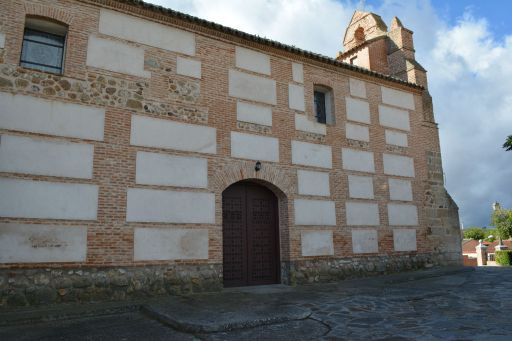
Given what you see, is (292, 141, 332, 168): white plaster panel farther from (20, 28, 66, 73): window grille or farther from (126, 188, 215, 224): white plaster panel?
(20, 28, 66, 73): window grille

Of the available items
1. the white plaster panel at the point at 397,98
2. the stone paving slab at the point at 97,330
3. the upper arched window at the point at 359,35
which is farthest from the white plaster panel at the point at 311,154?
the upper arched window at the point at 359,35

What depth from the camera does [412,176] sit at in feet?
37.5

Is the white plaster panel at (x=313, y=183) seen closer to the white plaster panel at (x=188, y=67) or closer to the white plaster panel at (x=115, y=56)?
the white plaster panel at (x=188, y=67)

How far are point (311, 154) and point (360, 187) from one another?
1718 mm

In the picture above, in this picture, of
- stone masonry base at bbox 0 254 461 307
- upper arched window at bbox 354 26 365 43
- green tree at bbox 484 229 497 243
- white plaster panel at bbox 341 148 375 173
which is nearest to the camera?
stone masonry base at bbox 0 254 461 307

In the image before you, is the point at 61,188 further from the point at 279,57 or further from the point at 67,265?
the point at 279,57

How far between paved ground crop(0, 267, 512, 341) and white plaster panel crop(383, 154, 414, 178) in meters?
3.95

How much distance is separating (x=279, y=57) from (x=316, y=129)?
2.06 m

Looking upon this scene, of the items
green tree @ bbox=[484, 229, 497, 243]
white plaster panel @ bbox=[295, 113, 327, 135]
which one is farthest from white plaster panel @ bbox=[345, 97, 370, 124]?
green tree @ bbox=[484, 229, 497, 243]

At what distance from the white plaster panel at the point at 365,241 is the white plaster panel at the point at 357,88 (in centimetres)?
382

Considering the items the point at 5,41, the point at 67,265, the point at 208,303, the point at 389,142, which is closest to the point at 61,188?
the point at 67,265

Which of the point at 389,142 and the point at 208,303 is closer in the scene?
the point at 208,303

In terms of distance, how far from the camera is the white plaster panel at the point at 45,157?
6535 mm

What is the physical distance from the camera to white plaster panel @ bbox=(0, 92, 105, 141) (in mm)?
6676
